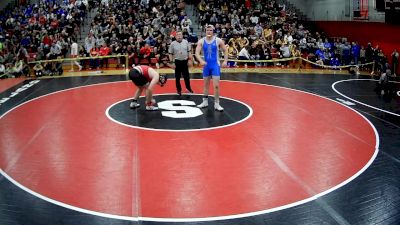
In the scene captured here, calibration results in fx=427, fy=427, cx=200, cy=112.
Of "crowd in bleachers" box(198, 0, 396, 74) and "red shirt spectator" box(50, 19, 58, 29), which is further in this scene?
"red shirt spectator" box(50, 19, 58, 29)

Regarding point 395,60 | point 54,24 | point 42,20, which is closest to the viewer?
point 395,60

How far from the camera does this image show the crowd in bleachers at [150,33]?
1753 cm

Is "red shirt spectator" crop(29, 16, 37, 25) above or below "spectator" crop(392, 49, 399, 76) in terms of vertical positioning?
above

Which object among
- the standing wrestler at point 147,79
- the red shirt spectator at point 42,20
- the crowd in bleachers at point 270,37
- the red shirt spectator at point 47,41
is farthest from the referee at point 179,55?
the red shirt spectator at point 42,20

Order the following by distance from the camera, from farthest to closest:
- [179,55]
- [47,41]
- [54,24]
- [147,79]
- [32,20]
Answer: [32,20] < [54,24] < [47,41] < [179,55] < [147,79]

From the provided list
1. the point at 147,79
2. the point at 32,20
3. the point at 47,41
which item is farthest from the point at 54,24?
the point at 147,79

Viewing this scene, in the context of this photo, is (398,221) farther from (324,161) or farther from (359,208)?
(324,161)

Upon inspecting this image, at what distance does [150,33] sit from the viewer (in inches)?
745

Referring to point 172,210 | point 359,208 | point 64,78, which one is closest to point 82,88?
point 64,78

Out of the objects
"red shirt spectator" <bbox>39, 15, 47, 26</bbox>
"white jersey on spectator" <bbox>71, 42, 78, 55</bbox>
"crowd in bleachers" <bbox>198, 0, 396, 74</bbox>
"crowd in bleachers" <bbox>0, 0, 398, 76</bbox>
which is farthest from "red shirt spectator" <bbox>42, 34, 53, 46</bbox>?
"crowd in bleachers" <bbox>198, 0, 396, 74</bbox>

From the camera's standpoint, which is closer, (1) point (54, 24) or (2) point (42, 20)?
(1) point (54, 24)

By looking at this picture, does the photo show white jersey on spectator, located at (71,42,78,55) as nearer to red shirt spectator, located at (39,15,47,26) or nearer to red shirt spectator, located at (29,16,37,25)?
red shirt spectator, located at (39,15,47,26)

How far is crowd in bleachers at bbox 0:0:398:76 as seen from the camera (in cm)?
1753

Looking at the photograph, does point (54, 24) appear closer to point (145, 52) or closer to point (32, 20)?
point (32, 20)
